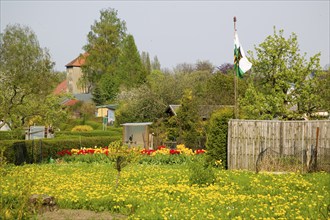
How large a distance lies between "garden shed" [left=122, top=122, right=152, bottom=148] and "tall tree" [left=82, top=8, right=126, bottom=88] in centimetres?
4117

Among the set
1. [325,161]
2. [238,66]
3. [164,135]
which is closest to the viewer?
[325,161]

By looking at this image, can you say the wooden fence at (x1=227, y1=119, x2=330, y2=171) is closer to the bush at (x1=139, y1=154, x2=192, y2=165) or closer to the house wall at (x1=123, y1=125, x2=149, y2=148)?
the bush at (x1=139, y1=154, x2=192, y2=165)

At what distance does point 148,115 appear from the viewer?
48219 mm

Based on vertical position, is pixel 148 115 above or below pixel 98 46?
below

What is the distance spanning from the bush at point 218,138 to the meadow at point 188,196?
10.8 ft

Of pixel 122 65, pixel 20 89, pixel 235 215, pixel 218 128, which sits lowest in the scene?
pixel 235 215

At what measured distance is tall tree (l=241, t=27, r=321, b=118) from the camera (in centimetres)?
2523

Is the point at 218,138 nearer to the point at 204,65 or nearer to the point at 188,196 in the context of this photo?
the point at 188,196

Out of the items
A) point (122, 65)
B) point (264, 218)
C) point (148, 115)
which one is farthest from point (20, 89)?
point (122, 65)

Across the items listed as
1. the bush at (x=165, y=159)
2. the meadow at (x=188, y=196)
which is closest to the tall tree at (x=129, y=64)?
the bush at (x=165, y=159)

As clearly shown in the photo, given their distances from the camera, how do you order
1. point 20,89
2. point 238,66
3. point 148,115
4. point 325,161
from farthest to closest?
1. point 148,115
2. point 20,89
3. point 238,66
4. point 325,161

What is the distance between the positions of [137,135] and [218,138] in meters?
12.7

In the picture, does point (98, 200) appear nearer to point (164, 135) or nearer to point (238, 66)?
point (238, 66)

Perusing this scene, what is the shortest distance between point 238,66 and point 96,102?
57380mm
